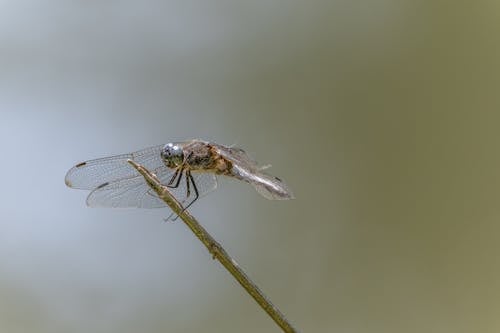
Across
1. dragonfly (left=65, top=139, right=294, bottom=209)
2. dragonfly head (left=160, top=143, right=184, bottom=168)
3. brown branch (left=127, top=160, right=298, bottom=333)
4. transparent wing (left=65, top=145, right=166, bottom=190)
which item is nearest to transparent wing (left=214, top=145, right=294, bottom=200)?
dragonfly (left=65, top=139, right=294, bottom=209)

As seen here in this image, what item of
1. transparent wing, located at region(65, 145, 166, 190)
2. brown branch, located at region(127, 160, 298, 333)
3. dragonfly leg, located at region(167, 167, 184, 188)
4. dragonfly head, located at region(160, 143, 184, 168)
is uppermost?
transparent wing, located at region(65, 145, 166, 190)

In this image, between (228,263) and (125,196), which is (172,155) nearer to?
(125,196)

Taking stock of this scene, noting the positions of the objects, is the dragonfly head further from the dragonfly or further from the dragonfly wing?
the dragonfly wing

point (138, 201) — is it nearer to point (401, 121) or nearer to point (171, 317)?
point (171, 317)

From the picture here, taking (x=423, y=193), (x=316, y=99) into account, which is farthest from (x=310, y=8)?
(x=423, y=193)

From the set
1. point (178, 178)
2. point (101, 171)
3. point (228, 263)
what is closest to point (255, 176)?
point (178, 178)

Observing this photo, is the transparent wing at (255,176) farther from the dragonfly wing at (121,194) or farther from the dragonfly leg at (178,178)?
the dragonfly wing at (121,194)
